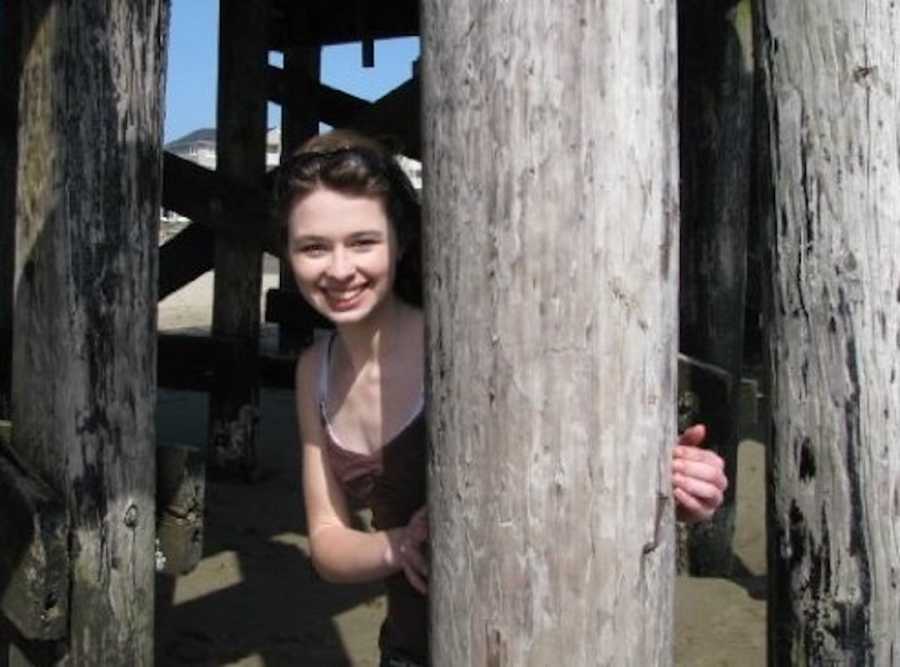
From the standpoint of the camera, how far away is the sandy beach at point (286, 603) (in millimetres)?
3711

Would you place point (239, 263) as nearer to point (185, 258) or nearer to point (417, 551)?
point (185, 258)

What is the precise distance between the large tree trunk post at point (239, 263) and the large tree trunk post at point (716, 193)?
78.3 inches

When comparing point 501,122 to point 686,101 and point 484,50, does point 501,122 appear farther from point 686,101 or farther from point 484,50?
point 686,101

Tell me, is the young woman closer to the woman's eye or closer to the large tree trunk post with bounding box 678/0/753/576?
the woman's eye

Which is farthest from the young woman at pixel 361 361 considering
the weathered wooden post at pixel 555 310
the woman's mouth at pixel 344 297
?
the weathered wooden post at pixel 555 310

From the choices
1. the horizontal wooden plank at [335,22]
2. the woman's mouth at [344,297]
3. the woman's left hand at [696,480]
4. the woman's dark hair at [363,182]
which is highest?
the horizontal wooden plank at [335,22]

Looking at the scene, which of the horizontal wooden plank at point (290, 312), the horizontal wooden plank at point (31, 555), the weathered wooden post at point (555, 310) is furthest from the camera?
the horizontal wooden plank at point (290, 312)

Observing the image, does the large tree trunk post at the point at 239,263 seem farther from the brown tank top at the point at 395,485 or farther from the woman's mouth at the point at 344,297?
the woman's mouth at the point at 344,297

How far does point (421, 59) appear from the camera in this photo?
50.4 inches

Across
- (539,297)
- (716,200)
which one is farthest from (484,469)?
(716,200)

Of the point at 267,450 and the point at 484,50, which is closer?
the point at 484,50

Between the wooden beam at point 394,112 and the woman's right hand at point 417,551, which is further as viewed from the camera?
the wooden beam at point 394,112

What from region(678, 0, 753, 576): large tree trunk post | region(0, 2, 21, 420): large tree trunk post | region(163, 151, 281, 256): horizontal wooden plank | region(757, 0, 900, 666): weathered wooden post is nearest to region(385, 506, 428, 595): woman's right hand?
region(757, 0, 900, 666): weathered wooden post

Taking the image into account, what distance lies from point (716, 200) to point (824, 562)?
2.24 m
